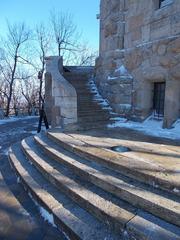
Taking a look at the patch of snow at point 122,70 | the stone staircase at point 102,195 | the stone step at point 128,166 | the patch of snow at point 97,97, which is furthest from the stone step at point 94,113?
the stone staircase at point 102,195

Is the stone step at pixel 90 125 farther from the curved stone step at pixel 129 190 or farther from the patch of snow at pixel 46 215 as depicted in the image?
the patch of snow at pixel 46 215

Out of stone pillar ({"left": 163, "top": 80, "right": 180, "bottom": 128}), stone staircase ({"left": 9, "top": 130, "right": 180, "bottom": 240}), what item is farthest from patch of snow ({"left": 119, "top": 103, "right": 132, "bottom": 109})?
stone staircase ({"left": 9, "top": 130, "right": 180, "bottom": 240})

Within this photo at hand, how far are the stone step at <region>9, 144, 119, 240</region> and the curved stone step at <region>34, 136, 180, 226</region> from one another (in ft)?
1.31

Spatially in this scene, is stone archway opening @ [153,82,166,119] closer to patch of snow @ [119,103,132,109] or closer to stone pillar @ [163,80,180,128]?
stone pillar @ [163,80,180,128]

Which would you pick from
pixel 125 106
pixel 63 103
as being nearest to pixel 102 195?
pixel 63 103

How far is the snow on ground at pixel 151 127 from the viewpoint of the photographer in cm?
529

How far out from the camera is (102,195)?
281cm

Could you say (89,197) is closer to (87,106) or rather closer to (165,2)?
(87,106)

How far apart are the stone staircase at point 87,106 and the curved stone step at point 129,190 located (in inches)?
94.7

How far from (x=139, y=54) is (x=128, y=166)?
431 cm

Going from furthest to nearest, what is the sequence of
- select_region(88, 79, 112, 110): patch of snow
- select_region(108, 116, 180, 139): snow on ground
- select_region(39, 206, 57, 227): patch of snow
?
select_region(88, 79, 112, 110): patch of snow < select_region(108, 116, 180, 139): snow on ground < select_region(39, 206, 57, 227): patch of snow

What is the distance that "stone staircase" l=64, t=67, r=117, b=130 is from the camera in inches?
254

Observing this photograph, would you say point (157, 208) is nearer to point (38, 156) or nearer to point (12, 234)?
point (12, 234)

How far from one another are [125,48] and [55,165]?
4.61 metres
